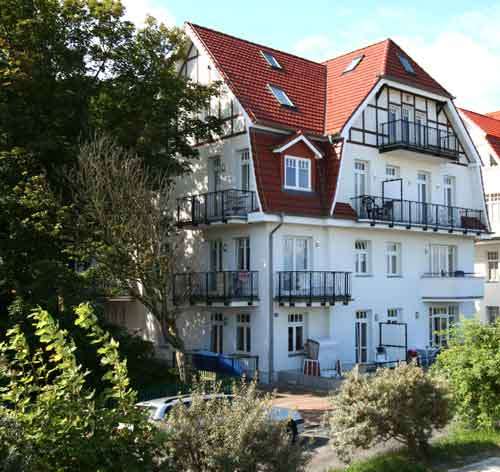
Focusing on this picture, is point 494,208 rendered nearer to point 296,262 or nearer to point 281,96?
point 281,96

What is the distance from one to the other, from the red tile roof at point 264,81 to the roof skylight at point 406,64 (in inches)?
142

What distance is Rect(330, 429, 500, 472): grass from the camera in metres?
11.1

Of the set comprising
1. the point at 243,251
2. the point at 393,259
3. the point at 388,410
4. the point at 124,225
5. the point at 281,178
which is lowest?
the point at 388,410

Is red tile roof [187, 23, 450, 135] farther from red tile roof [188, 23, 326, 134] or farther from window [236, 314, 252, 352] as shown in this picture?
window [236, 314, 252, 352]

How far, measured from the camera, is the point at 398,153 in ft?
94.3

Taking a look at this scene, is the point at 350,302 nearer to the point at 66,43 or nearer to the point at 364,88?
the point at 364,88

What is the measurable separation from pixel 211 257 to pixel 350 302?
5.84 m

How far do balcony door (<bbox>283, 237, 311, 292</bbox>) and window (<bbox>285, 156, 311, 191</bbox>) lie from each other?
6.60 ft

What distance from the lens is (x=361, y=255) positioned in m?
27.8

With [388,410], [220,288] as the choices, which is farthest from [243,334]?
[388,410]

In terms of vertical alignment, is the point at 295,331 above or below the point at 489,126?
below

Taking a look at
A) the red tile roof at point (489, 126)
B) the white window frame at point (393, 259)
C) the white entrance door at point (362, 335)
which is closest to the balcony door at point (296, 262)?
the white entrance door at point (362, 335)

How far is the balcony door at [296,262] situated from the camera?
79.7 ft

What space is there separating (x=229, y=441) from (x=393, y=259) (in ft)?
72.4
